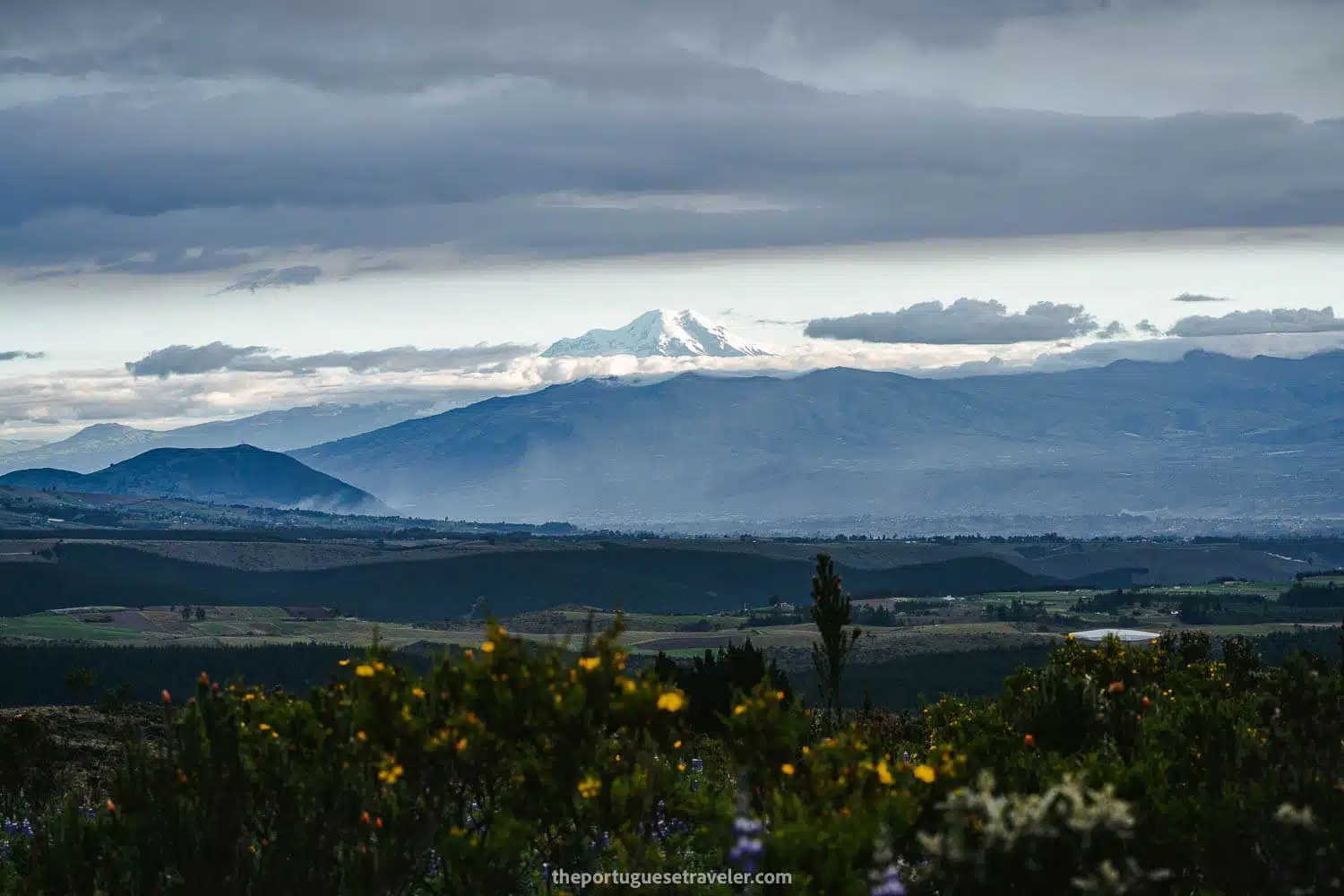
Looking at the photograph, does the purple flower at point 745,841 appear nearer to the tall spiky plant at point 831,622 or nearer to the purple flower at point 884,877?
the purple flower at point 884,877

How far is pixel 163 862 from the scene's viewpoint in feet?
44.2

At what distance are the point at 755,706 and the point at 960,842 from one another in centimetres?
339

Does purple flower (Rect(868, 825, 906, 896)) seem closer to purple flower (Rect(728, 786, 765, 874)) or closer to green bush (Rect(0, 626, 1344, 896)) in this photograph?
green bush (Rect(0, 626, 1344, 896))

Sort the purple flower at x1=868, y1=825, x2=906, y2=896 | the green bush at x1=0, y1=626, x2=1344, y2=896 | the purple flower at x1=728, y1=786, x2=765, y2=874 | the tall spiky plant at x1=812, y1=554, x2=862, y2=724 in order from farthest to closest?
1. the tall spiky plant at x1=812, y1=554, x2=862, y2=724
2. the green bush at x1=0, y1=626, x2=1344, y2=896
3. the purple flower at x1=728, y1=786, x2=765, y2=874
4. the purple flower at x1=868, y1=825, x2=906, y2=896

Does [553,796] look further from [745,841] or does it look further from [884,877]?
[884,877]

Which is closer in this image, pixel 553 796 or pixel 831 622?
pixel 553 796

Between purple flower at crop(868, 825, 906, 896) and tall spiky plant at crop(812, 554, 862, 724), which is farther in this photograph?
tall spiky plant at crop(812, 554, 862, 724)

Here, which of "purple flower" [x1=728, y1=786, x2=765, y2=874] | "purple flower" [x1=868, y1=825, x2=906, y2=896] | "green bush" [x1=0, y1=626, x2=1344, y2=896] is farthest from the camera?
"green bush" [x1=0, y1=626, x2=1344, y2=896]

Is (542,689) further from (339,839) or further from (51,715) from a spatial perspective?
(51,715)

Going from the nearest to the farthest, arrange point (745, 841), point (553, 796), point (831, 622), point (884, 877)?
point (884, 877) < point (745, 841) < point (553, 796) < point (831, 622)

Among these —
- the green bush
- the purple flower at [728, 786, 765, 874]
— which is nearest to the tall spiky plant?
the green bush

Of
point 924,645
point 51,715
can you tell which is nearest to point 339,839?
point 51,715

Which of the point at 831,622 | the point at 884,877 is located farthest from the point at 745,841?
the point at 831,622

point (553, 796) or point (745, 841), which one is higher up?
point (745, 841)
